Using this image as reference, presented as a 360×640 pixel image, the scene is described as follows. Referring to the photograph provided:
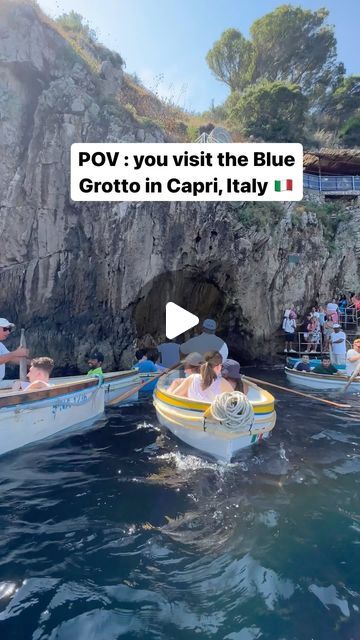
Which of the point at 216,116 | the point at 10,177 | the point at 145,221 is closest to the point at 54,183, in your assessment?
the point at 10,177

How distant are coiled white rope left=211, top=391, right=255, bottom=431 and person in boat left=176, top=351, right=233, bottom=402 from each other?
717 mm

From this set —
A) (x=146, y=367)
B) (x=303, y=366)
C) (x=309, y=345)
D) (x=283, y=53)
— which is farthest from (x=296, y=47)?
(x=146, y=367)

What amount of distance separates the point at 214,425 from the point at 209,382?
33.1 inches

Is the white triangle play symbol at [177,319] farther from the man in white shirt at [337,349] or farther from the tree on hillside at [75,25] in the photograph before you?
the tree on hillside at [75,25]

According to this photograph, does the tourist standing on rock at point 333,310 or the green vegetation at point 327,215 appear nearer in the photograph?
the tourist standing on rock at point 333,310

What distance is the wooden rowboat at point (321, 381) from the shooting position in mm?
11125

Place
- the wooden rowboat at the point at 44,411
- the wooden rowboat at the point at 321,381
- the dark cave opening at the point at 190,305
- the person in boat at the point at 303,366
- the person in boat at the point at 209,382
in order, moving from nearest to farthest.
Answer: the wooden rowboat at the point at 44,411 < the person in boat at the point at 209,382 < the wooden rowboat at the point at 321,381 < the person in boat at the point at 303,366 < the dark cave opening at the point at 190,305

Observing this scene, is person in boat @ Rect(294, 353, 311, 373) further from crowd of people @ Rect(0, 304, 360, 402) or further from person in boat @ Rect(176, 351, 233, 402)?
person in boat @ Rect(176, 351, 233, 402)

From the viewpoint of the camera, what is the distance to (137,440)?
22.6 feet

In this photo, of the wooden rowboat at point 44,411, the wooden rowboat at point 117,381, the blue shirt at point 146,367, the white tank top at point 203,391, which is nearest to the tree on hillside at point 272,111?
the blue shirt at point 146,367

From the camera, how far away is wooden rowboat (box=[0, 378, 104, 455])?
565cm

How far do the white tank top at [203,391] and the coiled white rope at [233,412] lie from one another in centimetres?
74

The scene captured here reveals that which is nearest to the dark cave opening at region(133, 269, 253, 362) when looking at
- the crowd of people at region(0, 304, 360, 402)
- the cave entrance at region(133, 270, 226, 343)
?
the cave entrance at region(133, 270, 226, 343)

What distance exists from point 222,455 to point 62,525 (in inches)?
97.1
